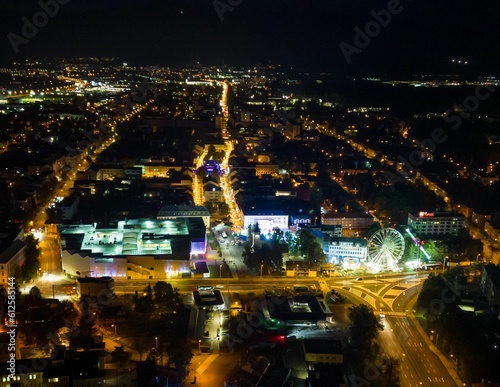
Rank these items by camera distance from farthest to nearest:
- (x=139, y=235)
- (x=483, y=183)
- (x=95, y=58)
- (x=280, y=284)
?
(x=95, y=58) → (x=483, y=183) → (x=139, y=235) → (x=280, y=284)

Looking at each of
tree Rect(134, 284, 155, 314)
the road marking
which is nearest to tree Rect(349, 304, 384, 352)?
the road marking

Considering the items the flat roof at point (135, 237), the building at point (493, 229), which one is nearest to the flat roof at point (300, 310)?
the flat roof at point (135, 237)

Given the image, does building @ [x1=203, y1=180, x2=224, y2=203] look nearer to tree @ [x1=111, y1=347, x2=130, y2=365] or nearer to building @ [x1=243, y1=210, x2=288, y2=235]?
building @ [x1=243, y1=210, x2=288, y2=235]

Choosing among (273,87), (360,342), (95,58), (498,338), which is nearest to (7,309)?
(360,342)

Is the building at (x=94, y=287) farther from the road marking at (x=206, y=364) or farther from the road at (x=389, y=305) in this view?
the road marking at (x=206, y=364)

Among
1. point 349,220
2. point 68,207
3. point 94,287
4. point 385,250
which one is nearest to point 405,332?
point 385,250

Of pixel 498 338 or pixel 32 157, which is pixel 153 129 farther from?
pixel 498 338

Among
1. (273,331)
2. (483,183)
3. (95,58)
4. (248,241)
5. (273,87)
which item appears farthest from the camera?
(95,58)
